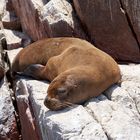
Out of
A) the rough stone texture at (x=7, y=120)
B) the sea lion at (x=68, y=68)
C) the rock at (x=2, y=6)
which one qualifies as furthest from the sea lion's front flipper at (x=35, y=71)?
the rock at (x=2, y=6)

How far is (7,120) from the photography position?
6754mm

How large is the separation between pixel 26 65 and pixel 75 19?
117cm

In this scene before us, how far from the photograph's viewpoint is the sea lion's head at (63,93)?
17.1ft

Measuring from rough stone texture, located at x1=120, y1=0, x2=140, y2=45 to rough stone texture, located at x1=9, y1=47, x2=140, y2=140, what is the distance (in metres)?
1.14

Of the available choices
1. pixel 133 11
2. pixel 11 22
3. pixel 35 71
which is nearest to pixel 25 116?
pixel 35 71

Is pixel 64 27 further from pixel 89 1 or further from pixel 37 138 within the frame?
A: pixel 37 138

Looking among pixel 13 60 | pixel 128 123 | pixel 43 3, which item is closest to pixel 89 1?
pixel 43 3

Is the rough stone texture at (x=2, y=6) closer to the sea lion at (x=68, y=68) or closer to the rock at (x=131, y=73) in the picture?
the sea lion at (x=68, y=68)

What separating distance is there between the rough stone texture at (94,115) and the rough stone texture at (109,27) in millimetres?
1086

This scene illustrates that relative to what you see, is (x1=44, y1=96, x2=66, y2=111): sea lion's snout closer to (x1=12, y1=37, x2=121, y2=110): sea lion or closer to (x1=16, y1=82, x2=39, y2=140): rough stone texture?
(x1=12, y1=37, x2=121, y2=110): sea lion

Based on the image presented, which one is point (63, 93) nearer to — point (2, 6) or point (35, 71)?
point (35, 71)

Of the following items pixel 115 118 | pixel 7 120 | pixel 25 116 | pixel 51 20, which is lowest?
pixel 7 120

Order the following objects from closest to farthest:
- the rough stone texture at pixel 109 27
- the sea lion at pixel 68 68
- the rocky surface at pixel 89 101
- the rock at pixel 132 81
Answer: the rocky surface at pixel 89 101 < the sea lion at pixel 68 68 < the rock at pixel 132 81 < the rough stone texture at pixel 109 27

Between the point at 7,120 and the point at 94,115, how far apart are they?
209cm
